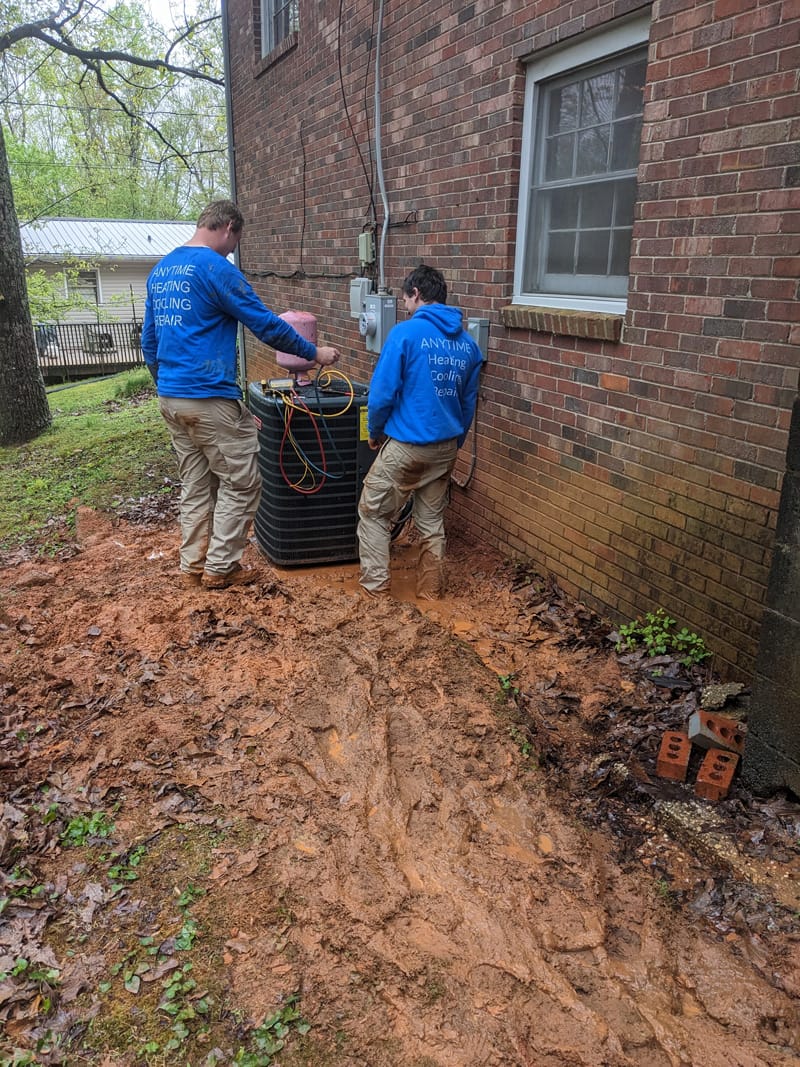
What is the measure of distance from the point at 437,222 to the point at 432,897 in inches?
196

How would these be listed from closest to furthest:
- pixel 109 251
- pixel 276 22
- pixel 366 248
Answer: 1. pixel 366 248
2. pixel 276 22
3. pixel 109 251

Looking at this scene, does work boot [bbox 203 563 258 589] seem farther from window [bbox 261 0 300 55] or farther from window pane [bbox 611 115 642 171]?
window [bbox 261 0 300 55]

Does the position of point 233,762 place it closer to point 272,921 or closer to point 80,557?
point 272,921

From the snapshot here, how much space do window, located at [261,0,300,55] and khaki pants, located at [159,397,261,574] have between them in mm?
6235

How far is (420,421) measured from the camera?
4.82 metres

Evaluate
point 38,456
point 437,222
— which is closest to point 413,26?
point 437,222

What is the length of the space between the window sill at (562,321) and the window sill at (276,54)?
5.37m

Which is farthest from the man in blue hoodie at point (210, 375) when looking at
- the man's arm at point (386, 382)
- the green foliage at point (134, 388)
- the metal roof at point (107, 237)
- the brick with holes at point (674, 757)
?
the metal roof at point (107, 237)

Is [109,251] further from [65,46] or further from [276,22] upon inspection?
[276,22]

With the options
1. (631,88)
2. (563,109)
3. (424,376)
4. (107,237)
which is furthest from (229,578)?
(107,237)

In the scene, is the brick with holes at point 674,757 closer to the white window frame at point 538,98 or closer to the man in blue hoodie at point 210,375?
the white window frame at point 538,98

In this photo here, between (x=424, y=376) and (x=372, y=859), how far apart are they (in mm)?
2870

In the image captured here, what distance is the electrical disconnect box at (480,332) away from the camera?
554 centimetres

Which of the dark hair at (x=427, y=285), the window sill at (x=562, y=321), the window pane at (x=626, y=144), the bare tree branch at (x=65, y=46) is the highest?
the bare tree branch at (x=65, y=46)
